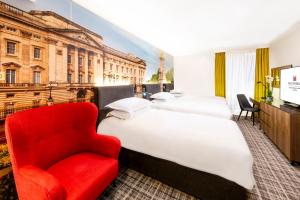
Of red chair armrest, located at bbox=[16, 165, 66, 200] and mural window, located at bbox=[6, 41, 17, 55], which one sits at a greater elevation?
mural window, located at bbox=[6, 41, 17, 55]

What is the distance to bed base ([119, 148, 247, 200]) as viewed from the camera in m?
1.41

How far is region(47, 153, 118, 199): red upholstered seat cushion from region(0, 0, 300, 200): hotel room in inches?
0.4

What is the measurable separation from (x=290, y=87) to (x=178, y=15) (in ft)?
8.99

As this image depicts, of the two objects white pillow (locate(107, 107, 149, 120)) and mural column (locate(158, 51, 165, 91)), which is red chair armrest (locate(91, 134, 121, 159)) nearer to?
white pillow (locate(107, 107, 149, 120))

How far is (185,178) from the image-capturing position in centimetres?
162

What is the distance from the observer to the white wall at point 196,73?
6.08 meters

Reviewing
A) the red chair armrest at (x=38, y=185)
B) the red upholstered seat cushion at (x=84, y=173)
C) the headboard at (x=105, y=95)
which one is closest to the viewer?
the red chair armrest at (x=38, y=185)

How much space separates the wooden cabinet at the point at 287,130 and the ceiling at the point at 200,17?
1876mm

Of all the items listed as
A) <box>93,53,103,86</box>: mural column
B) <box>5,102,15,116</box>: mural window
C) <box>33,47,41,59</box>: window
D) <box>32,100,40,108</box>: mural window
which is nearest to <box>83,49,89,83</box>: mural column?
<box>93,53,103,86</box>: mural column

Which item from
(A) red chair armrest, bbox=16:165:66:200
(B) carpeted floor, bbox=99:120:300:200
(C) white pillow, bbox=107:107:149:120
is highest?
(C) white pillow, bbox=107:107:149:120

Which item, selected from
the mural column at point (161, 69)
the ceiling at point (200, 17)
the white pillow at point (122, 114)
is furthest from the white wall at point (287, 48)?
the white pillow at point (122, 114)

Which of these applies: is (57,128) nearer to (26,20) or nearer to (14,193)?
(14,193)

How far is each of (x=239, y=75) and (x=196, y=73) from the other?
5.33ft

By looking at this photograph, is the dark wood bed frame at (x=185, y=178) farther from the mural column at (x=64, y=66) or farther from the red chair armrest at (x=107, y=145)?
the mural column at (x=64, y=66)
